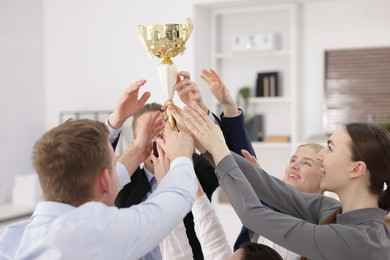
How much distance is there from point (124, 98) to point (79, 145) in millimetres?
560

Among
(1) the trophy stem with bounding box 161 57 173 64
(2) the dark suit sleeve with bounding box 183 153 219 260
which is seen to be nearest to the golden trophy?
(1) the trophy stem with bounding box 161 57 173 64

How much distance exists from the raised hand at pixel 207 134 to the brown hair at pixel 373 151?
371mm

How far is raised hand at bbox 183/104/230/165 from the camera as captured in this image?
151 cm

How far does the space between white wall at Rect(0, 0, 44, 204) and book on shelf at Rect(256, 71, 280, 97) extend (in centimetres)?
216

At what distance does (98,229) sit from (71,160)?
0.17m

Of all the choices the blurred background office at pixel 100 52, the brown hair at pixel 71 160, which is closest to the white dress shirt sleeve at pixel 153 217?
the brown hair at pixel 71 160

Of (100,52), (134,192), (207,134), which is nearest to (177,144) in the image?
(207,134)

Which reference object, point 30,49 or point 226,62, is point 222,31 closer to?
point 226,62

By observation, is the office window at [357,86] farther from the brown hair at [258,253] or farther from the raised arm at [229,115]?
the brown hair at [258,253]

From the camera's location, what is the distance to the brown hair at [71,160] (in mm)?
1252

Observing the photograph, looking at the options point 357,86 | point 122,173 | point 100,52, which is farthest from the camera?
point 100,52

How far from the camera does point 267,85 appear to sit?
197 inches

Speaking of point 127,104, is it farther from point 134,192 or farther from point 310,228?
point 310,228

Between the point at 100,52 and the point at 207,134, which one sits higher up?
the point at 100,52
